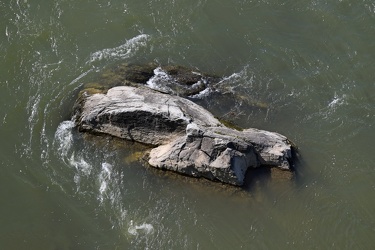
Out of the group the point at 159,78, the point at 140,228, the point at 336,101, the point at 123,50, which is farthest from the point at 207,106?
the point at 140,228

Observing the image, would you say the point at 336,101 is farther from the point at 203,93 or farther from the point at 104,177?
the point at 104,177

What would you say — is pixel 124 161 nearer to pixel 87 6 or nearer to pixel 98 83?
pixel 98 83

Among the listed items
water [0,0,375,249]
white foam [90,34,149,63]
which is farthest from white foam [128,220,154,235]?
white foam [90,34,149,63]

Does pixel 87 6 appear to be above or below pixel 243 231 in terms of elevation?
above

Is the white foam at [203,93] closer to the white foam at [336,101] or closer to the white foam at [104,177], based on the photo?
the white foam at [104,177]

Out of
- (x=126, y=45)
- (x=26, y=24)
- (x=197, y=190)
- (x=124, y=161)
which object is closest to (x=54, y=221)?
(x=124, y=161)

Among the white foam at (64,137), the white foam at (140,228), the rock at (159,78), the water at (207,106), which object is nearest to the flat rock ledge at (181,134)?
the white foam at (64,137)
